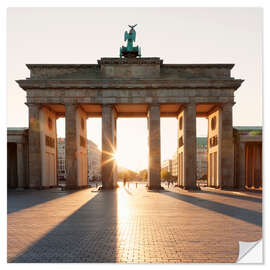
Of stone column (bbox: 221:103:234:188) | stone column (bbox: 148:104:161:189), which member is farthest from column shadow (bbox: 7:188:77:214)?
stone column (bbox: 221:103:234:188)

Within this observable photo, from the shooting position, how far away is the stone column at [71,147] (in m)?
38.4

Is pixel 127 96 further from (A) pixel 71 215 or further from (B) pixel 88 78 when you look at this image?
(A) pixel 71 215

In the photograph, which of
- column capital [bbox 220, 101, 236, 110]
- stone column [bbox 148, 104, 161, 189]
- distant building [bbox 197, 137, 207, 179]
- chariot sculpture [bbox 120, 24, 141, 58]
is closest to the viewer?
stone column [bbox 148, 104, 161, 189]

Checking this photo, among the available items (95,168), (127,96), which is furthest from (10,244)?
(95,168)

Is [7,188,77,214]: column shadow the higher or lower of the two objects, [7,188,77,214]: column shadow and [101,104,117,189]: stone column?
the lower

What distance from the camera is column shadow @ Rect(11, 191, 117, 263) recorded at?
27.4 ft

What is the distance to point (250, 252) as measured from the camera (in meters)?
9.30

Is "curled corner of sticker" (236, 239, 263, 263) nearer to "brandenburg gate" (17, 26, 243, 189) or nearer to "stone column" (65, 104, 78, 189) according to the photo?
"brandenburg gate" (17, 26, 243, 189)

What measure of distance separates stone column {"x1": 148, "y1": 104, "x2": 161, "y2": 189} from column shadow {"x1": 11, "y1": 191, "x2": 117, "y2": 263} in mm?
24305

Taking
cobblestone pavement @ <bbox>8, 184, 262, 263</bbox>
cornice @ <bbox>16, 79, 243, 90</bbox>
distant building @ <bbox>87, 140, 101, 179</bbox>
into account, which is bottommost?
distant building @ <bbox>87, 140, 101, 179</bbox>

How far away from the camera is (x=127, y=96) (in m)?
39.0

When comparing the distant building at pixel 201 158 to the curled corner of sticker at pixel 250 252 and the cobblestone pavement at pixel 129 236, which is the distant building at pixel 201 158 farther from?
the curled corner of sticker at pixel 250 252

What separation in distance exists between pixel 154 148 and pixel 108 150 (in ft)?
23.5

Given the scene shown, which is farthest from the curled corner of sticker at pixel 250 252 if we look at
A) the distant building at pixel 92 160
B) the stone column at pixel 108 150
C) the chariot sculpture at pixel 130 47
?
the distant building at pixel 92 160
